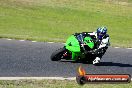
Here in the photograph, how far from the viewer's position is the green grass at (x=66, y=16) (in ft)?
98.2

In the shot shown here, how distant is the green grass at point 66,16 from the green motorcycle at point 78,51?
1074 centimetres

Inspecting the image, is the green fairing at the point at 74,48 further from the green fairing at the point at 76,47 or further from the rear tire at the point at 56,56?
the rear tire at the point at 56,56

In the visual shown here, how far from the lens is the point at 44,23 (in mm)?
32156

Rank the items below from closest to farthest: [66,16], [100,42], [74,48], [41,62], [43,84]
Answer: [43,84] → [41,62] → [100,42] → [74,48] → [66,16]

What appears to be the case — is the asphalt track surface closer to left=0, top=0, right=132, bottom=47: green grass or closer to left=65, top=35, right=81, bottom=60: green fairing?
left=65, top=35, right=81, bottom=60: green fairing

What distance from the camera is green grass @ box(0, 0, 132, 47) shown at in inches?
1179

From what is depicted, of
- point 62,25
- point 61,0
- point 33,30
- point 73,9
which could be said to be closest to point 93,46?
point 33,30

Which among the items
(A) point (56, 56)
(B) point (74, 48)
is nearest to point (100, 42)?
(B) point (74, 48)

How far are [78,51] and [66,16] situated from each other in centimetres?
2014

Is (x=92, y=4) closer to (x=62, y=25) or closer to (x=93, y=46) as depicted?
(x=62, y=25)

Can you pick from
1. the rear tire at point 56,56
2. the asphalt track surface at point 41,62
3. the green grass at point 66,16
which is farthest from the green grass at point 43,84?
the green grass at point 66,16

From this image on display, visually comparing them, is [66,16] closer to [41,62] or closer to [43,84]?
[41,62]

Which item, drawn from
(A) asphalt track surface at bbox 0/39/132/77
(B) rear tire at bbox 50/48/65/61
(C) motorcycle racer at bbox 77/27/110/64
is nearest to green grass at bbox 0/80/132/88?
(A) asphalt track surface at bbox 0/39/132/77

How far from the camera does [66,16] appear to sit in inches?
1407
